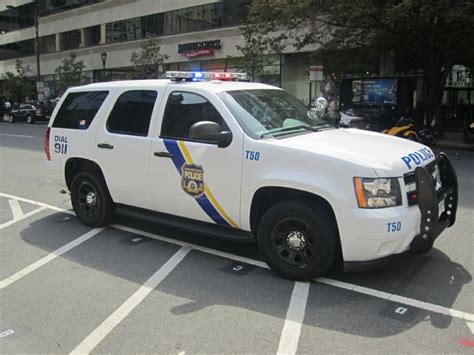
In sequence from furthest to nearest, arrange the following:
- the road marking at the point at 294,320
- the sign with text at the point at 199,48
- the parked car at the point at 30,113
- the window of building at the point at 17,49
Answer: the window of building at the point at 17,49 < the sign with text at the point at 199,48 < the parked car at the point at 30,113 < the road marking at the point at 294,320

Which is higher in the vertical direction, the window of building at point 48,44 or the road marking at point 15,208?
the window of building at point 48,44

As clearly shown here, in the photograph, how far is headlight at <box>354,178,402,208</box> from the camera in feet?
13.6

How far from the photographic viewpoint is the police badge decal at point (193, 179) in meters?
5.12

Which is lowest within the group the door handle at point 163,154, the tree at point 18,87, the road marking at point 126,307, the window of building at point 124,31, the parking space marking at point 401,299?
the road marking at point 126,307

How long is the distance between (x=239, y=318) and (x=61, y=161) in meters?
3.89

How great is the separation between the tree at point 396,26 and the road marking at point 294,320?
12952 mm

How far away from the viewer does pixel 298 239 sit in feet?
15.0

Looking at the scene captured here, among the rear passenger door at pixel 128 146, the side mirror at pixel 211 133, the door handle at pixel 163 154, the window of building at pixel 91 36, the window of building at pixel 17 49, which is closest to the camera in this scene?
the side mirror at pixel 211 133

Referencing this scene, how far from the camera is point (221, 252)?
557 centimetres

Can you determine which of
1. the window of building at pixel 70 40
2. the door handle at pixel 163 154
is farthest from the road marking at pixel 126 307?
the window of building at pixel 70 40

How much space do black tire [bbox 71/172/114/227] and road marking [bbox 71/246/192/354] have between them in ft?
4.34

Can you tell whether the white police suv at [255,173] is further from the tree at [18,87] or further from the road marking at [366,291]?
the tree at [18,87]

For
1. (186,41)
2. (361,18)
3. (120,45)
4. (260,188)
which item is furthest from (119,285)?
(120,45)

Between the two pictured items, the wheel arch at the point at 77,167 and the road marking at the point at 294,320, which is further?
the wheel arch at the point at 77,167
